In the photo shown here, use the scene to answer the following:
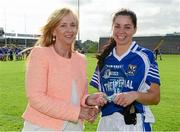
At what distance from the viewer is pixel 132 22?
3857mm

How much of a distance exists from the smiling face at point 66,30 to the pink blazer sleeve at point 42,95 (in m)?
→ 0.25

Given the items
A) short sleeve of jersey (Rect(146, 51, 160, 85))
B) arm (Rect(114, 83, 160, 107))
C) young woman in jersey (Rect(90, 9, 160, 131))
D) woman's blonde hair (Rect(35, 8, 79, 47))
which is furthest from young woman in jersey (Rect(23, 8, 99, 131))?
short sleeve of jersey (Rect(146, 51, 160, 85))

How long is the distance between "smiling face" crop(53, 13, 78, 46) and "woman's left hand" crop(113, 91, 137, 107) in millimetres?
648

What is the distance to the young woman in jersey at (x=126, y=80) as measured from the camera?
11.8 feet

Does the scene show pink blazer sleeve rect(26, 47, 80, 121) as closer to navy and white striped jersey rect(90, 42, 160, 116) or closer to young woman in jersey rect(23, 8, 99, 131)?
young woman in jersey rect(23, 8, 99, 131)

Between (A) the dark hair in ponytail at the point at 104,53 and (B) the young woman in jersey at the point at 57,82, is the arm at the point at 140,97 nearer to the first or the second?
(B) the young woman in jersey at the point at 57,82

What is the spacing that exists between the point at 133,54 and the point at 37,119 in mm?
990

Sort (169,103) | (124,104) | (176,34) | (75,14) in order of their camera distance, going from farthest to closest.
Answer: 1. (176,34)
2. (169,103)
3. (75,14)
4. (124,104)

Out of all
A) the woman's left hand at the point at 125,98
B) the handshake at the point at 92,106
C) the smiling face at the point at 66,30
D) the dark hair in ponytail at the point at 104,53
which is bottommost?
the handshake at the point at 92,106

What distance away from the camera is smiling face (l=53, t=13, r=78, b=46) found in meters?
3.67

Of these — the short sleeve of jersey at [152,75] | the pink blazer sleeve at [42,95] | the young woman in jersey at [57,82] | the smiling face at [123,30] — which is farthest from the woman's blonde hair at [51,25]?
the short sleeve of jersey at [152,75]

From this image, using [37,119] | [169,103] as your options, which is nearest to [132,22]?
[37,119]

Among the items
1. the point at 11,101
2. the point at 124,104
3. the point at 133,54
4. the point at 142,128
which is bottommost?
the point at 11,101

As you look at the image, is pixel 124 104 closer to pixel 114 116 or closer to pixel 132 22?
pixel 114 116
